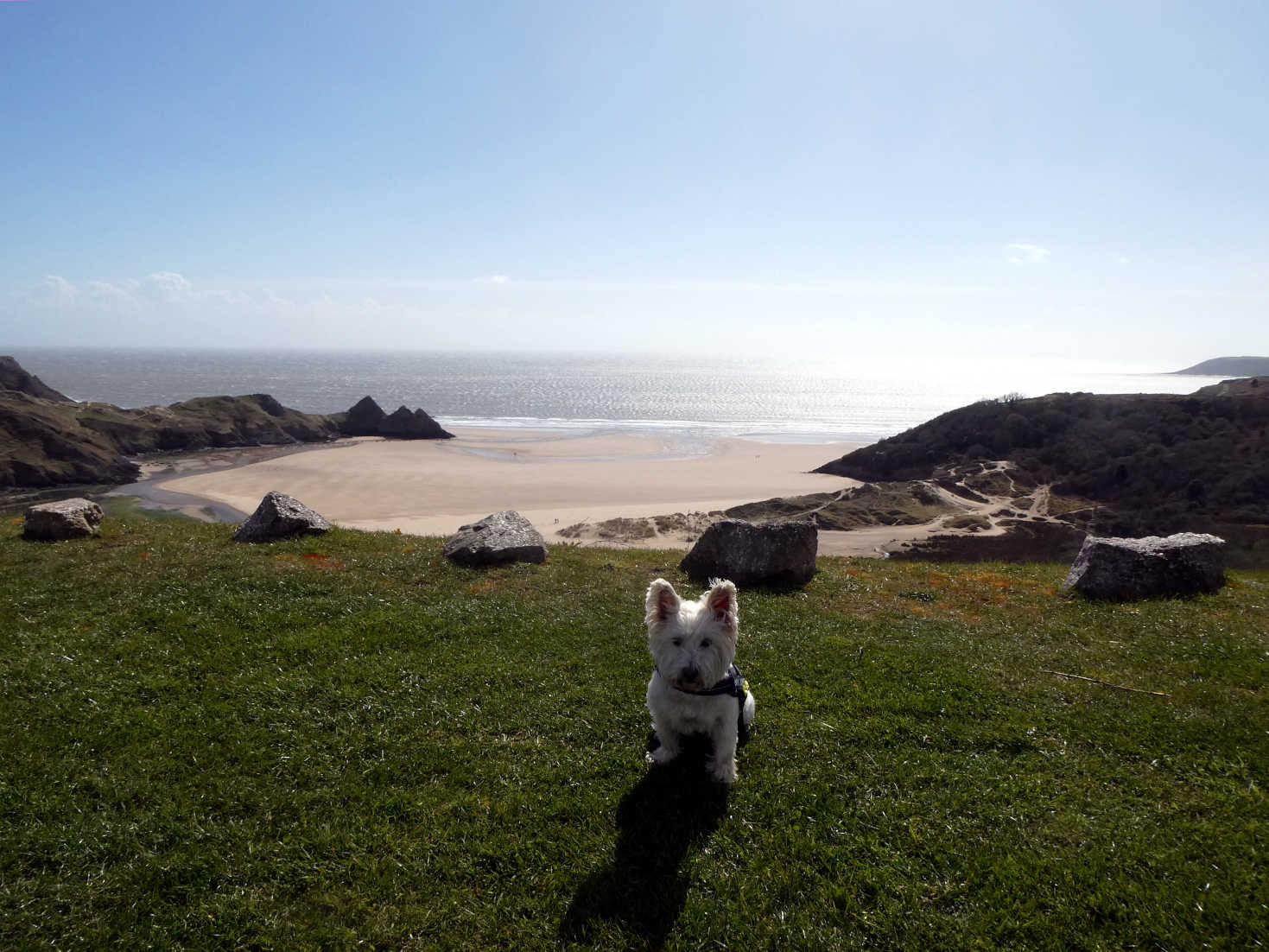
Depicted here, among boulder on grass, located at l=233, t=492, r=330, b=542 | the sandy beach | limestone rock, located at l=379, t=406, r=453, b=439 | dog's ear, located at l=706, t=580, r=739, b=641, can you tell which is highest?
limestone rock, located at l=379, t=406, r=453, b=439

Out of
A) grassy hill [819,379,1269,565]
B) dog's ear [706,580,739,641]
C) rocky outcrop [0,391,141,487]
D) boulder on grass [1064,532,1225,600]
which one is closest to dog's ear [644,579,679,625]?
dog's ear [706,580,739,641]

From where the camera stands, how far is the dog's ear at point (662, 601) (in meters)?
6.72

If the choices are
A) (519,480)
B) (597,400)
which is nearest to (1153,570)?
(519,480)

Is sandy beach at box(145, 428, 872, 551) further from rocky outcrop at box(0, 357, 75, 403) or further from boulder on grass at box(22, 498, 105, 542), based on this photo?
rocky outcrop at box(0, 357, 75, 403)

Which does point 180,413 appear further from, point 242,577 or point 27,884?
point 27,884

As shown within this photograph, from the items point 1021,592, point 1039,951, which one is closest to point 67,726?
point 1039,951

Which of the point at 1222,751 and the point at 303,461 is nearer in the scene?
the point at 1222,751

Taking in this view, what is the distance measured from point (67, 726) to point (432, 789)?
17.1 ft

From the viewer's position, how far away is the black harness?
6836mm

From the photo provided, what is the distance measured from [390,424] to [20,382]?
59.3m

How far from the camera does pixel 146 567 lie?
14953mm

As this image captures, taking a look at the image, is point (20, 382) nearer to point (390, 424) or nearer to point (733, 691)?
point (390, 424)

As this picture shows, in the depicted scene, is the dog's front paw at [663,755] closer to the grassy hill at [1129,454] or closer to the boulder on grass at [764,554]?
the boulder on grass at [764,554]

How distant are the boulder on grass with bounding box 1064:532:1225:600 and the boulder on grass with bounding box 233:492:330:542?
67.4ft
